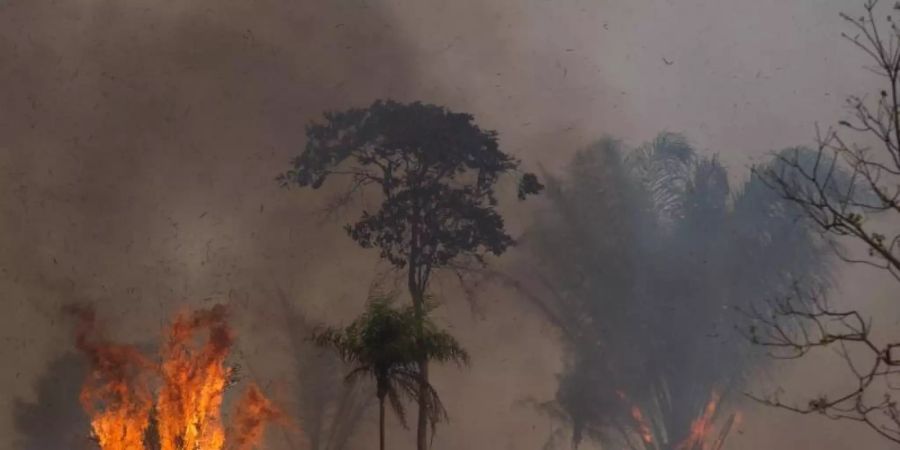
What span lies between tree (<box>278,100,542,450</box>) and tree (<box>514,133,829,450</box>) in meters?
0.55

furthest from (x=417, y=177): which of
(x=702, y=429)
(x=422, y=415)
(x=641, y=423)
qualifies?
(x=702, y=429)

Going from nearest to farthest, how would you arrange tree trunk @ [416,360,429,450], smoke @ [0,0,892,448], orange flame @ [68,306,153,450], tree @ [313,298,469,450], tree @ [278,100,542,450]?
tree @ [313,298,469,450] → orange flame @ [68,306,153,450] → tree trunk @ [416,360,429,450] → smoke @ [0,0,892,448] → tree @ [278,100,542,450]

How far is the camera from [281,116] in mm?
8469

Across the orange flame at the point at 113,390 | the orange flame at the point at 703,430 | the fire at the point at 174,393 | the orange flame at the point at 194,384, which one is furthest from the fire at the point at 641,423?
the orange flame at the point at 113,390

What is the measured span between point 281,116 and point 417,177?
58.7 inches

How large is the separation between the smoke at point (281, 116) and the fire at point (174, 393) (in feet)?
0.71

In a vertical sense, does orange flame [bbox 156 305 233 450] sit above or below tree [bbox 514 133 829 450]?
below

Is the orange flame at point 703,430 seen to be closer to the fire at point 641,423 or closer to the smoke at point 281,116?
the fire at point 641,423

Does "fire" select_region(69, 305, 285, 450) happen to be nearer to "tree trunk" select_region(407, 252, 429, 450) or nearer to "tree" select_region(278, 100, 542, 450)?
"tree trunk" select_region(407, 252, 429, 450)

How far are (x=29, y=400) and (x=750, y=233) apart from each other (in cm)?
691

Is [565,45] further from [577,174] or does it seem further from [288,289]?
[288,289]

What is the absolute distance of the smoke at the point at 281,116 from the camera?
793 cm

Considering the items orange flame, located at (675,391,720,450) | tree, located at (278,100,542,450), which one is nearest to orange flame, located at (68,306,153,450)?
tree, located at (278,100,542,450)

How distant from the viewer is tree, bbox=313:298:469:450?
23.5ft
